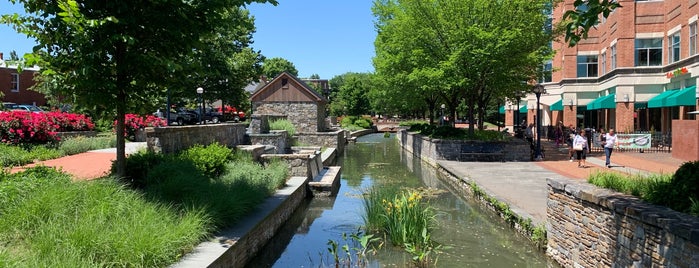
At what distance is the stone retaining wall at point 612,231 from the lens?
556 cm

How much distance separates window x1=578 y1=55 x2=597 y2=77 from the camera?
41.8 m

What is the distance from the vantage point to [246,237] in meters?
8.22

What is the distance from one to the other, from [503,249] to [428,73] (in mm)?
16041

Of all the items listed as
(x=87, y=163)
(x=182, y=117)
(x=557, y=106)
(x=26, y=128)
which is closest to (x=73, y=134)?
(x=26, y=128)

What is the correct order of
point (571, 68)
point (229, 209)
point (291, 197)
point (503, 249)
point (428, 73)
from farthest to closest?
point (571, 68), point (428, 73), point (291, 197), point (503, 249), point (229, 209)

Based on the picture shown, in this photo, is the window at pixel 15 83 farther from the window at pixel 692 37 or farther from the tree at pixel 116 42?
the window at pixel 692 37

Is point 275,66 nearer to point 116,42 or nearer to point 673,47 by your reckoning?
point 673,47

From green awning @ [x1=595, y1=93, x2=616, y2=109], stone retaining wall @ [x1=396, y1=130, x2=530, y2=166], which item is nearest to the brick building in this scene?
stone retaining wall @ [x1=396, y1=130, x2=530, y2=166]

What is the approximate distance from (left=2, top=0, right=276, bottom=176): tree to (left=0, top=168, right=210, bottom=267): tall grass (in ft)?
5.74

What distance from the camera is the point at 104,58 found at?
28.9 ft

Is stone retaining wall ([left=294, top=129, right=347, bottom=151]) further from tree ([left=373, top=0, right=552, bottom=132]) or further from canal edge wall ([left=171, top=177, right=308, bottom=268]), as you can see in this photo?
canal edge wall ([left=171, top=177, right=308, bottom=268])

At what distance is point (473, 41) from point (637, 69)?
15.9 meters

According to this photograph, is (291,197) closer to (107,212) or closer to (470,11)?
(107,212)

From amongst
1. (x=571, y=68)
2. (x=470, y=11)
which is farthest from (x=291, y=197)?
(x=571, y=68)
